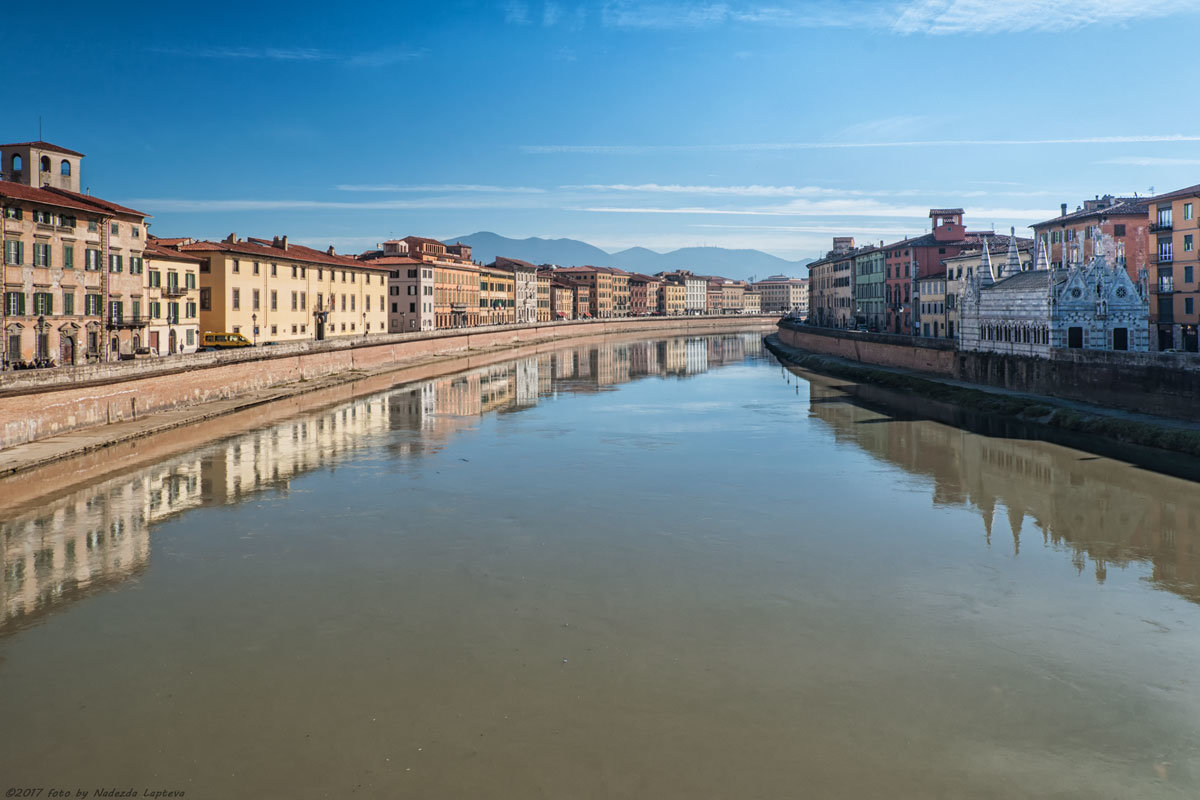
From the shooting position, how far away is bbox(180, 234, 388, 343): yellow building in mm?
62562

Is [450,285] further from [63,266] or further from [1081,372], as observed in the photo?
[1081,372]

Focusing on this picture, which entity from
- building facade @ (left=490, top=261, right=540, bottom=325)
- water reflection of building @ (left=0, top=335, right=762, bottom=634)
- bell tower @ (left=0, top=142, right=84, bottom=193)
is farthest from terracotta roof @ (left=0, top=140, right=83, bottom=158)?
building facade @ (left=490, top=261, right=540, bottom=325)

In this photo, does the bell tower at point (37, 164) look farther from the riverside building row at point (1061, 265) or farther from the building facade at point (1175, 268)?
the building facade at point (1175, 268)

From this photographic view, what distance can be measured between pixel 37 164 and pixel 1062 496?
175 feet

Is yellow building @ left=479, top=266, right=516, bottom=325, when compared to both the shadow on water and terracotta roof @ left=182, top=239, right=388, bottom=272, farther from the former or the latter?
the shadow on water

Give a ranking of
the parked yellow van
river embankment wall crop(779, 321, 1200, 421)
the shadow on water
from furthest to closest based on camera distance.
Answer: the parked yellow van → river embankment wall crop(779, 321, 1200, 421) → the shadow on water

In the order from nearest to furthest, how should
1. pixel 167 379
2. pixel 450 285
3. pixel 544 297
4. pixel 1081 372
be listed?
1. pixel 167 379
2. pixel 1081 372
3. pixel 450 285
4. pixel 544 297

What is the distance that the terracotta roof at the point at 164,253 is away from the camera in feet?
182

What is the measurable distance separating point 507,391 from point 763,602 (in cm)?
4370

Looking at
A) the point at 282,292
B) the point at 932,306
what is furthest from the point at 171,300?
the point at 932,306

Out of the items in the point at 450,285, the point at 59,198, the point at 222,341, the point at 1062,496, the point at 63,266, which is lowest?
the point at 1062,496

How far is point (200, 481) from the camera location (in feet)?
90.4

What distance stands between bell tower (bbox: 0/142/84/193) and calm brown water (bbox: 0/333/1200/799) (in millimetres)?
30296

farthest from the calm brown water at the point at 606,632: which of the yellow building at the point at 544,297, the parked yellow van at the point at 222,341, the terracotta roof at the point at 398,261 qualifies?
the yellow building at the point at 544,297
